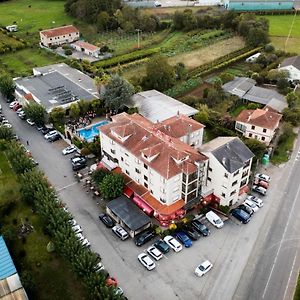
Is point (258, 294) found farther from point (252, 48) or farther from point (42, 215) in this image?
point (252, 48)

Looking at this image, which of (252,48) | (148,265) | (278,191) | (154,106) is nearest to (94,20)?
(252,48)

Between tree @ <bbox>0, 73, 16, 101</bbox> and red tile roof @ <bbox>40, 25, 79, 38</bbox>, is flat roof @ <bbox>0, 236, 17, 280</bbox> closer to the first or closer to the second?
tree @ <bbox>0, 73, 16, 101</bbox>

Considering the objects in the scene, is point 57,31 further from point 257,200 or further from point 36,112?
point 257,200

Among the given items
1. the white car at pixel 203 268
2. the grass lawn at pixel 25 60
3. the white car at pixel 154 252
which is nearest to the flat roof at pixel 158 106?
the white car at pixel 154 252

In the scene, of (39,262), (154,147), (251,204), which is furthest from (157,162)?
(39,262)

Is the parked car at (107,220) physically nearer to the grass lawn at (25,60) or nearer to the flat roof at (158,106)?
the flat roof at (158,106)

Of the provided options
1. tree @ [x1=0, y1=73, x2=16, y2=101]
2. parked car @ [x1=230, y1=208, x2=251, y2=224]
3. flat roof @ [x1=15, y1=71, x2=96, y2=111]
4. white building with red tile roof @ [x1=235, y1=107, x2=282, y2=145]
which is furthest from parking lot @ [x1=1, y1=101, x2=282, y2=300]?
tree @ [x1=0, y1=73, x2=16, y2=101]
